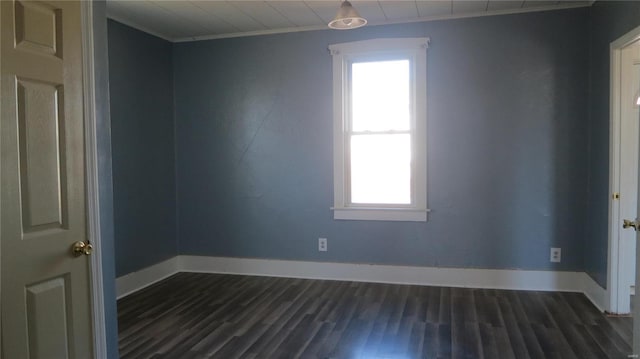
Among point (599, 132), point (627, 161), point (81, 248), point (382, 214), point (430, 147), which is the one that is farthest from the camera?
point (382, 214)

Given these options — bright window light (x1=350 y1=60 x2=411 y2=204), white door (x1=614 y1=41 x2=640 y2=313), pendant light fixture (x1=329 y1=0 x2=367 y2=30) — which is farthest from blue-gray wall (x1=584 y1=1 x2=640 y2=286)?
pendant light fixture (x1=329 y1=0 x2=367 y2=30)

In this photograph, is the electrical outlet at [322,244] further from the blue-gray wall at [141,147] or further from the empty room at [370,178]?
the blue-gray wall at [141,147]

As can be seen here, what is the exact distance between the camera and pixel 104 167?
236 cm

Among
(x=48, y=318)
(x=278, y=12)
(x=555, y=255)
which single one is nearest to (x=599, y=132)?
(x=555, y=255)

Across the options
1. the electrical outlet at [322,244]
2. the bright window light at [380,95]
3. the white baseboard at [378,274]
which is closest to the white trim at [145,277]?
the white baseboard at [378,274]

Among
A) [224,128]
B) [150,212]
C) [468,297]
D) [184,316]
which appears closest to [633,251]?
[468,297]

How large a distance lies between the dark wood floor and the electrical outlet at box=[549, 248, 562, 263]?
0.96 feet

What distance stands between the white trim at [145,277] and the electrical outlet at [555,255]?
148 inches

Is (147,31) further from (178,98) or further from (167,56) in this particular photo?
(178,98)

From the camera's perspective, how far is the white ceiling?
3.83 metres

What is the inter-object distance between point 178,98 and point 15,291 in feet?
11.3

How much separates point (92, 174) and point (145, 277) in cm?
258

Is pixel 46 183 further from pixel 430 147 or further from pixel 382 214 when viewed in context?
pixel 430 147

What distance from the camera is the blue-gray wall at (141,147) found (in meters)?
4.18
